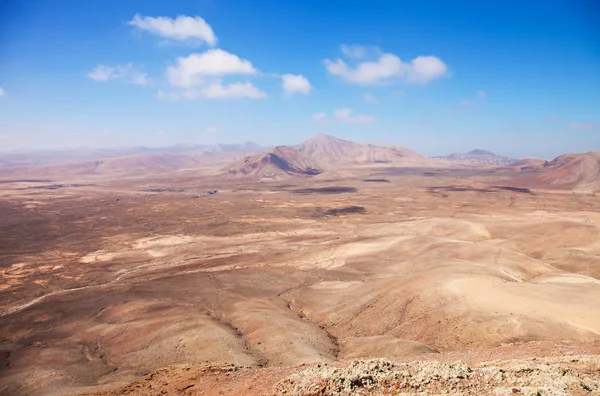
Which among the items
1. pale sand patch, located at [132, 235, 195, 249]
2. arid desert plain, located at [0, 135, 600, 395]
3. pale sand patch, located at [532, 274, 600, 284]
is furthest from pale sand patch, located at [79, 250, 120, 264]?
pale sand patch, located at [532, 274, 600, 284]

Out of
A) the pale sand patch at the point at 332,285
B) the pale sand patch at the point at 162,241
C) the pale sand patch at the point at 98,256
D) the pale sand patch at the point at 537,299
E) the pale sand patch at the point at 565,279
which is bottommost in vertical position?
the pale sand patch at the point at 98,256

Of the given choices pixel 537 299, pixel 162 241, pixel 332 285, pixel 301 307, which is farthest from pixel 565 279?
pixel 162 241

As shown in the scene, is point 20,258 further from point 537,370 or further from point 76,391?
point 537,370

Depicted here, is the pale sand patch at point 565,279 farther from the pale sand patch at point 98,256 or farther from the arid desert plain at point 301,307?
the pale sand patch at point 98,256

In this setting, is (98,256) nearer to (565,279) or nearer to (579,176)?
(565,279)

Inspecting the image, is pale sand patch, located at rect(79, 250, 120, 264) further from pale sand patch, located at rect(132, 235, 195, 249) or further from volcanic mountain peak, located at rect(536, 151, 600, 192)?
volcanic mountain peak, located at rect(536, 151, 600, 192)

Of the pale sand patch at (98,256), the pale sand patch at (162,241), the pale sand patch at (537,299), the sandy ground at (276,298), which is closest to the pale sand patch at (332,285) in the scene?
the sandy ground at (276,298)
